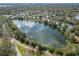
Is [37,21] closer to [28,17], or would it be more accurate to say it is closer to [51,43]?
[28,17]

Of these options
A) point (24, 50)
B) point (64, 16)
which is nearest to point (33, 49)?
point (24, 50)

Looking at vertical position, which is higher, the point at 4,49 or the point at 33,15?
the point at 33,15

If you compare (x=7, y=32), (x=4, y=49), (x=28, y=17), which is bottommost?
(x=4, y=49)

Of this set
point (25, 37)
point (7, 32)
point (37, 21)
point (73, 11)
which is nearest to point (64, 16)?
point (73, 11)

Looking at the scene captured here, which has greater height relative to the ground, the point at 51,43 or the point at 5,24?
the point at 5,24

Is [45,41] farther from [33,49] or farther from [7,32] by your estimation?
[7,32]
